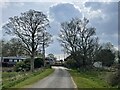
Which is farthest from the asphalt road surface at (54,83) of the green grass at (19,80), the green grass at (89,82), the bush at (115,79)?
the bush at (115,79)

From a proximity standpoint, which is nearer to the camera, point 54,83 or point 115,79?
point 115,79

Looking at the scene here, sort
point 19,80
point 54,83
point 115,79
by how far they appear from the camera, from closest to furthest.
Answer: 1. point 115,79
2. point 54,83
3. point 19,80

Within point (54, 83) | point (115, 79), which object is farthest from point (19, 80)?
point (115, 79)

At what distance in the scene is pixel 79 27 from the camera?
87.1 metres

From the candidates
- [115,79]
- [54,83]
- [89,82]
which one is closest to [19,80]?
[54,83]

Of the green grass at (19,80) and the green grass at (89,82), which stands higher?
the green grass at (19,80)

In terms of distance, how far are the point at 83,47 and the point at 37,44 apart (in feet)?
57.1

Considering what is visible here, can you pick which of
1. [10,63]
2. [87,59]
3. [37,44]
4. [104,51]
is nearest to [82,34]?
[87,59]

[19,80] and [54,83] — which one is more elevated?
[19,80]

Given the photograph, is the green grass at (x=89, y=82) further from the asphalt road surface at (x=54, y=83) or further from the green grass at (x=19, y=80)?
the green grass at (x=19, y=80)

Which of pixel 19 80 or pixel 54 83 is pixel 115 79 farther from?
pixel 19 80

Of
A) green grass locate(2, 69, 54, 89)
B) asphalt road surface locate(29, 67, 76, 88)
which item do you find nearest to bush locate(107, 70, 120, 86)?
asphalt road surface locate(29, 67, 76, 88)

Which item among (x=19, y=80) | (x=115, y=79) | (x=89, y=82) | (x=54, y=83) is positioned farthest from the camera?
(x=19, y=80)

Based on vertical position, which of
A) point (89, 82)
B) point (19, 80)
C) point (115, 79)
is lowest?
point (89, 82)
